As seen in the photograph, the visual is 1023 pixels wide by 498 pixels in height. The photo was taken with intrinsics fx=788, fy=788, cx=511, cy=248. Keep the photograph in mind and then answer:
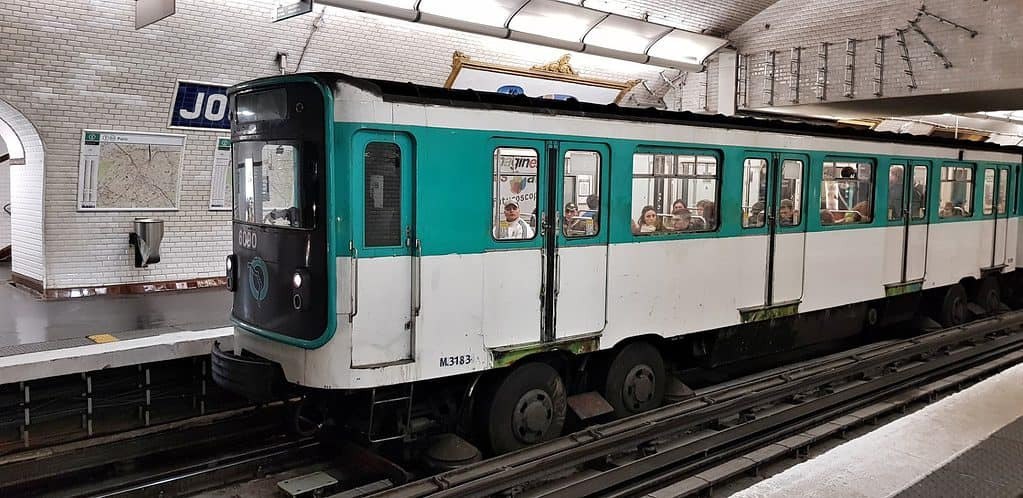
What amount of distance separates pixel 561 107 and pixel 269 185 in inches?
95.0

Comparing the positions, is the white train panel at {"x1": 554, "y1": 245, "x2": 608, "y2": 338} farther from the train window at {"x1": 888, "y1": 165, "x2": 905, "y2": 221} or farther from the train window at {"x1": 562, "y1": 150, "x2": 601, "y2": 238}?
the train window at {"x1": 888, "y1": 165, "x2": 905, "y2": 221}

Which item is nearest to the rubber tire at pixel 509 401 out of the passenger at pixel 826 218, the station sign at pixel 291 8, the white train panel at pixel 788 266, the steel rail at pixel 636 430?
the steel rail at pixel 636 430

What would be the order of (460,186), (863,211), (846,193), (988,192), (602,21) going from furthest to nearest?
(602,21), (988,192), (863,211), (846,193), (460,186)

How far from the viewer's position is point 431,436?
20.8ft

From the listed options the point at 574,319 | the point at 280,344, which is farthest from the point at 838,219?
the point at 280,344

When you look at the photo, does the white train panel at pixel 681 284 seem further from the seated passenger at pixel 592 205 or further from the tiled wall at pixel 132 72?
the tiled wall at pixel 132 72

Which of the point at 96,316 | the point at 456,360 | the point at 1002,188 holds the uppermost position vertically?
the point at 1002,188

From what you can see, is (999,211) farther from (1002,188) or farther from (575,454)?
(575,454)

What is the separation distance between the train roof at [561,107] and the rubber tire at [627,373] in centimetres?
217

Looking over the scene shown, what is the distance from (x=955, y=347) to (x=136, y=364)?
35.2 feet

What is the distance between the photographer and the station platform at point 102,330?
7.09 meters

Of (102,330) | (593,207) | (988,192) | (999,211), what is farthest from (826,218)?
(102,330)

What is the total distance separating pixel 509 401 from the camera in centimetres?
643

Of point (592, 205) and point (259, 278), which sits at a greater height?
point (592, 205)
